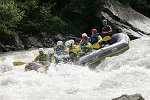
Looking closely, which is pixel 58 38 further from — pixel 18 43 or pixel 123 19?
pixel 123 19

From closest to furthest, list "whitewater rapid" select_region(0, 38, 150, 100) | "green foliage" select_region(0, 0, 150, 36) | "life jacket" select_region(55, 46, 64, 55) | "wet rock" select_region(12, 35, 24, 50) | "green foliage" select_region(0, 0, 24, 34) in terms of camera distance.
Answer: "whitewater rapid" select_region(0, 38, 150, 100)
"life jacket" select_region(55, 46, 64, 55)
"green foliage" select_region(0, 0, 24, 34)
"green foliage" select_region(0, 0, 150, 36)
"wet rock" select_region(12, 35, 24, 50)

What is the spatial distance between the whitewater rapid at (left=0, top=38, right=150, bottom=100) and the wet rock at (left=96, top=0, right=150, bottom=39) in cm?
758

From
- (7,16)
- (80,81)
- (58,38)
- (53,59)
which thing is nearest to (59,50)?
(53,59)

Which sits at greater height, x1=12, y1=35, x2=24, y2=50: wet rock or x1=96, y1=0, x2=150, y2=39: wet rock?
x1=96, y1=0, x2=150, y2=39: wet rock

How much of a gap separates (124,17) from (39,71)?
11.7 meters

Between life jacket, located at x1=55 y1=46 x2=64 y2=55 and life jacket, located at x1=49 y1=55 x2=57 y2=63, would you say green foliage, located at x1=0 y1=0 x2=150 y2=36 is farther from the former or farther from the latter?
life jacket, located at x1=49 y1=55 x2=57 y2=63

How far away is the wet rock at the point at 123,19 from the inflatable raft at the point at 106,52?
580 centimetres

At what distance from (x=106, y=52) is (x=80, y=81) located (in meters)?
3.16

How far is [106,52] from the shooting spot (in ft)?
45.8

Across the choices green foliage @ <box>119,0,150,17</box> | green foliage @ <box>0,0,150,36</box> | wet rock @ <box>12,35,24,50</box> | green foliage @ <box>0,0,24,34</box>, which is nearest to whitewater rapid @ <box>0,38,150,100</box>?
green foliage @ <box>0,0,24,34</box>

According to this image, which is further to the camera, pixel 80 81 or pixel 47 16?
pixel 47 16

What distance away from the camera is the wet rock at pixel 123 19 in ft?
70.1

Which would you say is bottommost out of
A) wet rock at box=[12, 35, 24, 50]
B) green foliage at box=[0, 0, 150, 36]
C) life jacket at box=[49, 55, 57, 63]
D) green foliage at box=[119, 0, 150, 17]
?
life jacket at box=[49, 55, 57, 63]

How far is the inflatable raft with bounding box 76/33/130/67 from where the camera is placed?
43.4 ft
